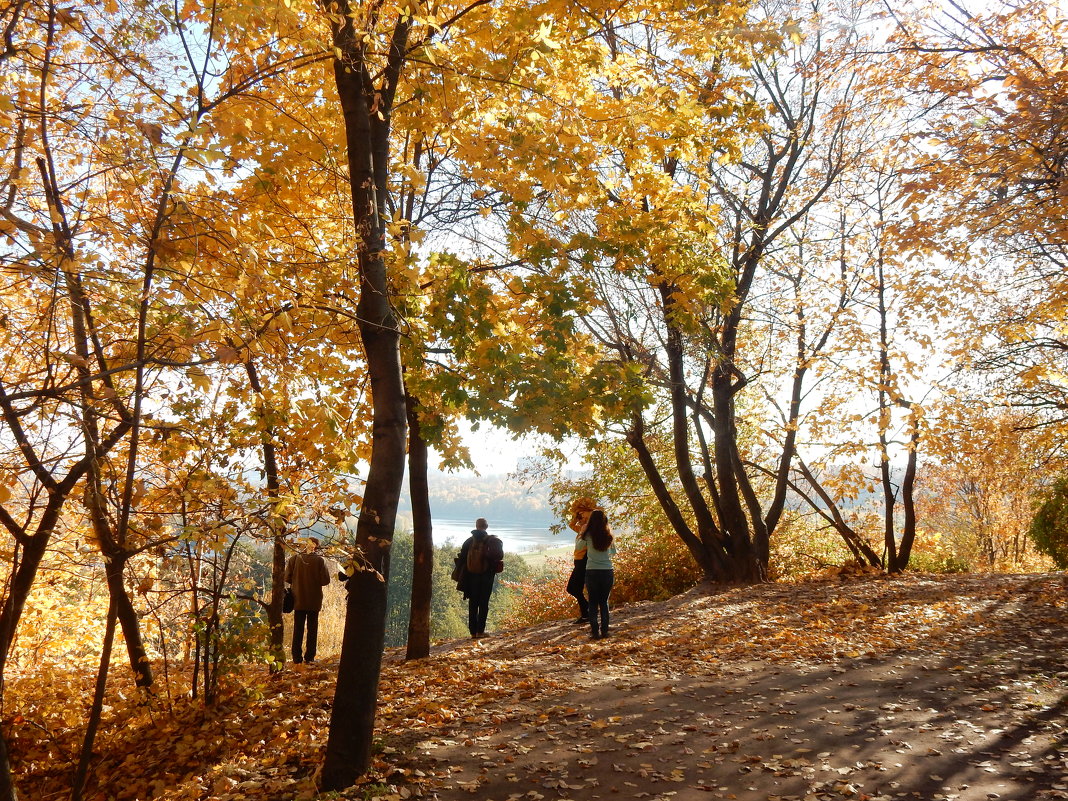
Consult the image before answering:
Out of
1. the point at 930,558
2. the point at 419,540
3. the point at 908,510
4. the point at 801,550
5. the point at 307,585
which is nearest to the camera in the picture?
the point at 419,540

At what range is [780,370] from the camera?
15.2 meters

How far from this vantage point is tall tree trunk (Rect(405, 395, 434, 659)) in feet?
24.9

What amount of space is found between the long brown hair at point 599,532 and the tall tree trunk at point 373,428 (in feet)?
13.3

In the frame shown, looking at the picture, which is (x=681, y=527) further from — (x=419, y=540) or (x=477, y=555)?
(x=419, y=540)

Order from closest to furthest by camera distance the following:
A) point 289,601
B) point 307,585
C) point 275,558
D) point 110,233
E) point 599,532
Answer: point 110,233 → point 275,558 → point 599,532 → point 307,585 → point 289,601

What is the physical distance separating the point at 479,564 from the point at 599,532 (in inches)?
96.4

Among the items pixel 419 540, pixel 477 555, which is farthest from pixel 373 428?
pixel 477 555

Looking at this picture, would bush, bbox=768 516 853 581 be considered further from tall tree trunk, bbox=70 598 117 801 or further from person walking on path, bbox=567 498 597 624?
tall tree trunk, bbox=70 598 117 801

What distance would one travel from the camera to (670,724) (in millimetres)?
5223

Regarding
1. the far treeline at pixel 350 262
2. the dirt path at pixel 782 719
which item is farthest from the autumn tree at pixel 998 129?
the dirt path at pixel 782 719

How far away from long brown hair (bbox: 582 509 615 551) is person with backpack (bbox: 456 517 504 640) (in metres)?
2.11

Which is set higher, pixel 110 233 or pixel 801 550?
pixel 110 233

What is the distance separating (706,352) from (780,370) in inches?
210

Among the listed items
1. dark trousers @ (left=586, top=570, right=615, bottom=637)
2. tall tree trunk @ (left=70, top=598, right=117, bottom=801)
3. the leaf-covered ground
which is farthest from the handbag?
tall tree trunk @ (left=70, top=598, right=117, bottom=801)
